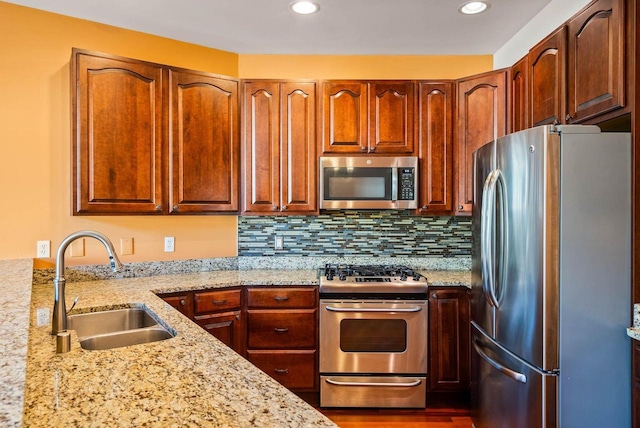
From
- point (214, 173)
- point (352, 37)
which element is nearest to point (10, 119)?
point (214, 173)

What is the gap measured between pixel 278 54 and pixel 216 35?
509 mm

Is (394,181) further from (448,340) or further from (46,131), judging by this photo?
(46,131)

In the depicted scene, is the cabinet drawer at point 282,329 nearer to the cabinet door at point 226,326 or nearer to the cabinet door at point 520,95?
the cabinet door at point 226,326

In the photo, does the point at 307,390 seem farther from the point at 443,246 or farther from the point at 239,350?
the point at 443,246

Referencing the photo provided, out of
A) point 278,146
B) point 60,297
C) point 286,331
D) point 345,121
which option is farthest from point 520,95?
point 60,297

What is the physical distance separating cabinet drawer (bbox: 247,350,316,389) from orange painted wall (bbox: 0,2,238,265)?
1135mm

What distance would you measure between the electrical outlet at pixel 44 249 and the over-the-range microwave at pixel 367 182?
5.65 feet

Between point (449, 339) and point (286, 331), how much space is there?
1.06 metres

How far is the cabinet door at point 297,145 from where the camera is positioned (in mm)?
2889

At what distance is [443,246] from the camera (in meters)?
3.20

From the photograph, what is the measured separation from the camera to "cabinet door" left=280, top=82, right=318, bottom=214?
2889 millimetres

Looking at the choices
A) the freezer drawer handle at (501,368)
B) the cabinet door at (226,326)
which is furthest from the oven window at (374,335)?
the cabinet door at (226,326)

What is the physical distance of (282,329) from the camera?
8.79 feet

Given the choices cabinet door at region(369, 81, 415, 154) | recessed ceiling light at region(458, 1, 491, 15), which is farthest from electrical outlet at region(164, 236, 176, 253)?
recessed ceiling light at region(458, 1, 491, 15)
